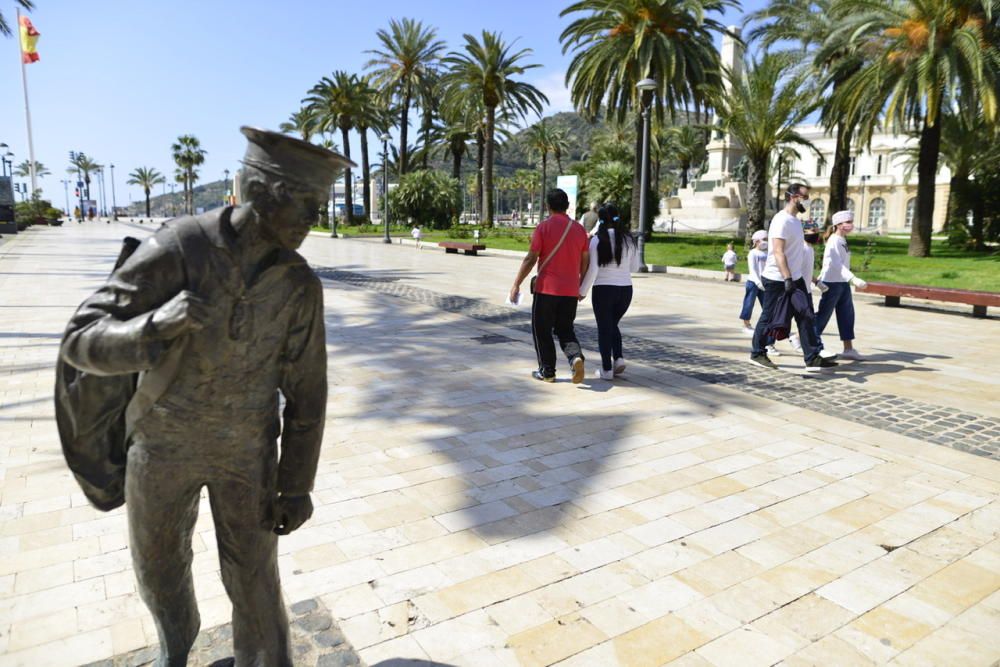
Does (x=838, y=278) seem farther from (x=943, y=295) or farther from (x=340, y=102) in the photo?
(x=340, y=102)

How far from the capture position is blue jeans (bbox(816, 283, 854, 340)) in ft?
25.0

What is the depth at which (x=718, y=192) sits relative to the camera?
4053 centimetres

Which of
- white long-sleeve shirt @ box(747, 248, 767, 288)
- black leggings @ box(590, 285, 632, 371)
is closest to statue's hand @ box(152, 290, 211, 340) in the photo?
black leggings @ box(590, 285, 632, 371)

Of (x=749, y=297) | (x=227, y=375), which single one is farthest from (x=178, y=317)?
(x=749, y=297)

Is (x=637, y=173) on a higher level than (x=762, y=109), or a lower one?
lower

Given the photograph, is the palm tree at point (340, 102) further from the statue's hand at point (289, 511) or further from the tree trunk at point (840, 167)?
the statue's hand at point (289, 511)

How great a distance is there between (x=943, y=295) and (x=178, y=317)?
12.6 meters

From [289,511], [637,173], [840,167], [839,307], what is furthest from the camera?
[840,167]

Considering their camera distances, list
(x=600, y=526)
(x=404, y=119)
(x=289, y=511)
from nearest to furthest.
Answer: (x=289, y=511), (x=600, y=526), (x=404, y=119)

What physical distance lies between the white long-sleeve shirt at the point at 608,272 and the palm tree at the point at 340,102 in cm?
3680

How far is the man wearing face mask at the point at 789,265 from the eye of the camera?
6.93 meters

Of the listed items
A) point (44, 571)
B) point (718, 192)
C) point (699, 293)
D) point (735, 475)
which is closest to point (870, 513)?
point (735, 475)

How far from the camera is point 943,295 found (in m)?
11.3

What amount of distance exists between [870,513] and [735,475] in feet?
2.58
